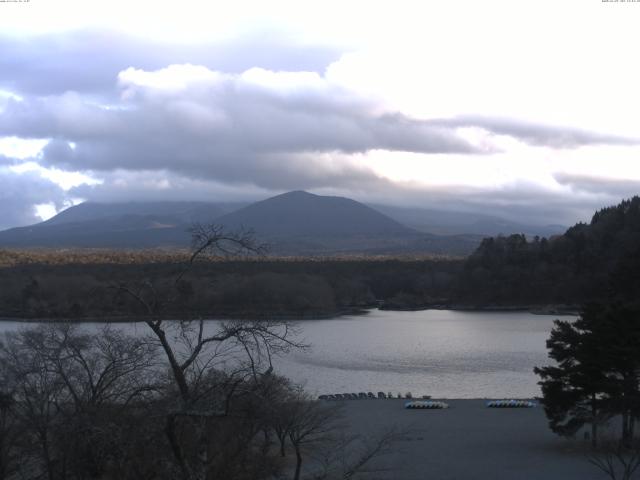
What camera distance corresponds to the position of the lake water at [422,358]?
30828 mm

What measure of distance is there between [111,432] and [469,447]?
13.7 m

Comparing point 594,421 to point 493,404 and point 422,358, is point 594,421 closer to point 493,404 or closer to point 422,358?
point 493,404

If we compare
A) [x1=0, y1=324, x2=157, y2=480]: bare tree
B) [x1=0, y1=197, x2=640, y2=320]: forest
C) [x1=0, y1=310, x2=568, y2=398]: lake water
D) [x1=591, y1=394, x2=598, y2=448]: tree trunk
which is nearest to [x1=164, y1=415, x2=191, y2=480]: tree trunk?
[x1=0, y1=324, x2=157, y2=480]: bare tree

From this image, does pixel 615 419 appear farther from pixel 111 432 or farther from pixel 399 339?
pixel 399 339

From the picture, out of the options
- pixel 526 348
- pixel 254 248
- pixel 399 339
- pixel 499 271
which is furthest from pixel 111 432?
pixel 499 271

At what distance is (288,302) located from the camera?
2606 inches

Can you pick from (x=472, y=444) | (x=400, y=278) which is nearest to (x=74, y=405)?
(x=472, y=444)

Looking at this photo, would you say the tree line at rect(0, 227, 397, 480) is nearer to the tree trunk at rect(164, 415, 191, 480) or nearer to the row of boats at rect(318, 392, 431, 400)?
the tree trunk at rect(164, 415, 191, 480)

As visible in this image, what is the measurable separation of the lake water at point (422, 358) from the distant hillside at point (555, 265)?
690 inches

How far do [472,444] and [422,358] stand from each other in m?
20.2

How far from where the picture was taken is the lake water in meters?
30.8

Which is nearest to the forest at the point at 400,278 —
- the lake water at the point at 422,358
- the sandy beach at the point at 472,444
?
the lake water at the point at 422,358

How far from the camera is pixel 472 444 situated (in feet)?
63.5

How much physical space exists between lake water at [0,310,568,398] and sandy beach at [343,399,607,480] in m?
4.65
